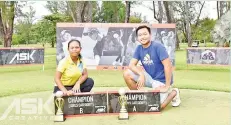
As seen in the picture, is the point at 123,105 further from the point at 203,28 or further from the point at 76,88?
the point at 203,28

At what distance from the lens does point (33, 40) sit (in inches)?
2083

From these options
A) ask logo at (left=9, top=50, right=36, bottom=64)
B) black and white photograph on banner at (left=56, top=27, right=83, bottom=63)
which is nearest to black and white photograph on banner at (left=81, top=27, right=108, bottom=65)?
black and white photograph on banner at (left=56, top=27, right=83, bottom=63)

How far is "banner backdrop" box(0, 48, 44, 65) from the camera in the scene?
12.0 m

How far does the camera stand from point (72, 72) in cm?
487

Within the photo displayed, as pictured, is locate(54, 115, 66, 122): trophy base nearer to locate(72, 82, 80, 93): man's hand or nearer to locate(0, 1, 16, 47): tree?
locate(72, 82, 80, 93): man's hand

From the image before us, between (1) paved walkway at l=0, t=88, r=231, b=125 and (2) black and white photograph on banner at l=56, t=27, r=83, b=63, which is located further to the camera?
(2) black and white photograph on banner at l=56, t=27, r=83, b=63

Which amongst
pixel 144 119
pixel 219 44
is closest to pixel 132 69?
pixel 144 119

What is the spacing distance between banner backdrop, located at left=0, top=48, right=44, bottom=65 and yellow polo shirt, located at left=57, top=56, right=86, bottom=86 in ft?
24.6

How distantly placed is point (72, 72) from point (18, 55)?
7.69 metres

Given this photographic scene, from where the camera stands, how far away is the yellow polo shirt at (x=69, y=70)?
4.79m

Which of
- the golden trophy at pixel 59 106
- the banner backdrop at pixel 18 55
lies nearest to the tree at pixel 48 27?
the banner backdrop at pixel 18 55

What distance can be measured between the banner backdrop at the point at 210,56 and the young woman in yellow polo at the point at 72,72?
8.18 meters

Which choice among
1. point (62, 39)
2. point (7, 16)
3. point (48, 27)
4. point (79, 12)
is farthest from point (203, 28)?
point (62, 39)

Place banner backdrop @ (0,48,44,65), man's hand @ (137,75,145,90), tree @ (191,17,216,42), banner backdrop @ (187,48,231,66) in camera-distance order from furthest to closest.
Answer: tree @ (191,17,216,42) → banner backdrop @ (187,48,231,66) → banner backdrop @ (0,48,44,65) → man's hand @ (137,75,145,90)
